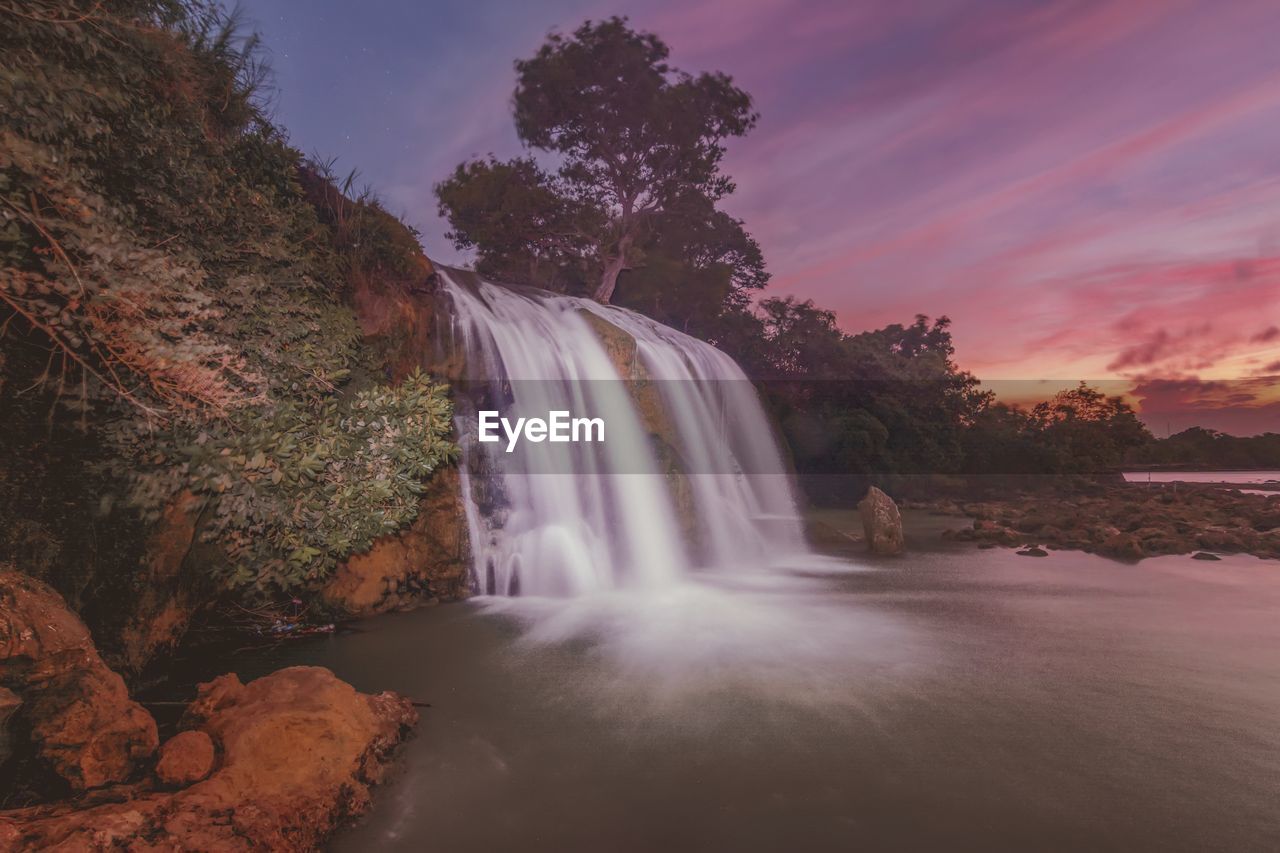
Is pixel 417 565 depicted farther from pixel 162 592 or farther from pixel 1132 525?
pixel 1132 525

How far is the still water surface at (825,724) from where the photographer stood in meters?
3.79

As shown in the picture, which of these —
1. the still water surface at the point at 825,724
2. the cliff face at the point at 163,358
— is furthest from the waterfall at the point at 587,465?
the cliff face at the point at 163,358

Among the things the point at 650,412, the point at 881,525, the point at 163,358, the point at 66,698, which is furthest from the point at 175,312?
the point at 881,525

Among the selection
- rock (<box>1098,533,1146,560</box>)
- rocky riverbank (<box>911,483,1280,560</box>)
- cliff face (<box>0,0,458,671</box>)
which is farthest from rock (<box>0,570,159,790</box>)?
rock (<box>1098,533,1146,560</box>)

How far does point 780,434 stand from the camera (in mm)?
25062

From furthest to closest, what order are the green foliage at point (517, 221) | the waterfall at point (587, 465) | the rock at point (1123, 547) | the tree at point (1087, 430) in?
the tree at point (1087, 430)
the green foliage at point (517, 221)
the rock at point (1123, 547)
the waterfall at point (587, 465)

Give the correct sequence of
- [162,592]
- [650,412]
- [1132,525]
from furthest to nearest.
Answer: [1132,525], [650,412], [162,592]

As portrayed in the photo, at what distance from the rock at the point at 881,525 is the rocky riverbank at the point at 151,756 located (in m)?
13.4

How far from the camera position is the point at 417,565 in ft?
29.6

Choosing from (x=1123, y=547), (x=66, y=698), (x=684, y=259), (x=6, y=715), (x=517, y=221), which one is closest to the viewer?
(x=6, y=715)

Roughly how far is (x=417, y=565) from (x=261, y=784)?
564cm

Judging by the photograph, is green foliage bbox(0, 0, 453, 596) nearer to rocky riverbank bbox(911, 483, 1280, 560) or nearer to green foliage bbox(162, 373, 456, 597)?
green foliage bbox(162, 373, 456, 597)

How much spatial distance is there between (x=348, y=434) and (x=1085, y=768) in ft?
22.5

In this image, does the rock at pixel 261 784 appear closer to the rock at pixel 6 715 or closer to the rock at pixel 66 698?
the rock at pixel 66 698
